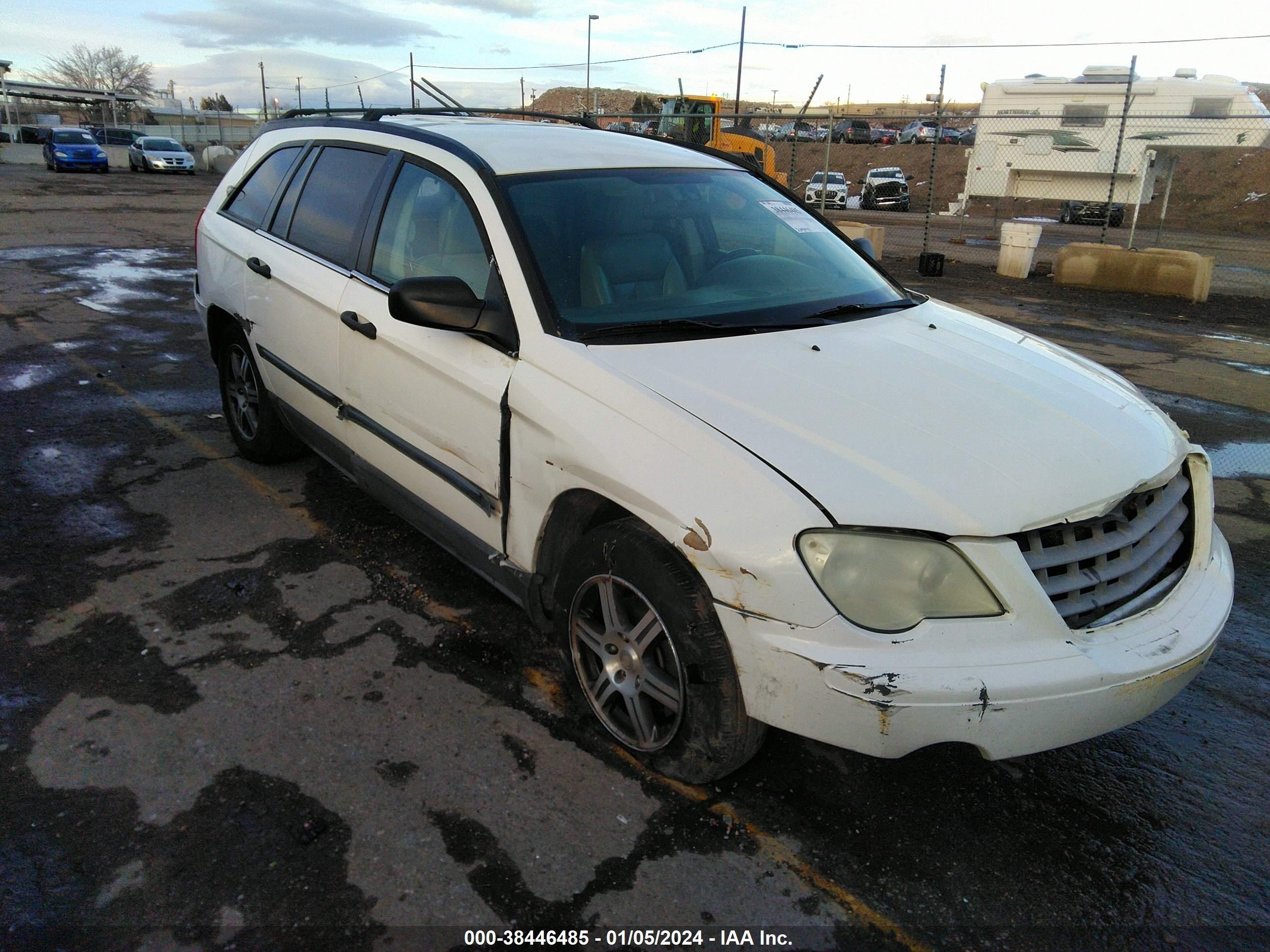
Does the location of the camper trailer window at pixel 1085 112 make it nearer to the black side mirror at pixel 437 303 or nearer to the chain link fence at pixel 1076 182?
the chain link fence at pixel 1076 182

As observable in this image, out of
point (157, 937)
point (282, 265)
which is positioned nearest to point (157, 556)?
point (282, 265)

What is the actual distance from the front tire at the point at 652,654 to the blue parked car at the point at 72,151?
1481 inches

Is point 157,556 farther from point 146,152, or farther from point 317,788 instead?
point 146,152

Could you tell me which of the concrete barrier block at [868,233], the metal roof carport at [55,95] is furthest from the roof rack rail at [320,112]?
the metal roof carport at [55,95]

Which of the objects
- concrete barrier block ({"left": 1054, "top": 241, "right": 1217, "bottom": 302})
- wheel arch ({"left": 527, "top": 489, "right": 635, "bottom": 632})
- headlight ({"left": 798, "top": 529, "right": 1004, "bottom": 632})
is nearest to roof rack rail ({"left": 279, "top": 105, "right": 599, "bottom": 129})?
wheel arch ({"left": 527, "top": 489, "right": 635, "bottom": 632})

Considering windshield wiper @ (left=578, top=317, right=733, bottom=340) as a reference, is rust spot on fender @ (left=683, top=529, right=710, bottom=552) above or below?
below

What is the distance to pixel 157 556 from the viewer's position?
13.1ft

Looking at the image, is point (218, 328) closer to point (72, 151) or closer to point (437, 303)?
point (437, 303)

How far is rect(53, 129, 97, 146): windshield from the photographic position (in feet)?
107

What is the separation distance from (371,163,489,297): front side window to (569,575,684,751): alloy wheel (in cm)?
112

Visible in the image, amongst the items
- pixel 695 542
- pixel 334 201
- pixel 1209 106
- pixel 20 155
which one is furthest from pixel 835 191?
pixel 20 155

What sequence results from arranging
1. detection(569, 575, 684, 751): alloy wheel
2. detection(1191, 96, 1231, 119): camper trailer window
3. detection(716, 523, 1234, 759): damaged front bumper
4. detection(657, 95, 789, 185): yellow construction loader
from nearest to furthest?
detection(716, 523, 1234, 759): damaged front bumper, detection(569, 575, 684, 751): alloy wheel, detection(657, 95, 789, 185): yellow construction loader, detection(1191, 96, 1231, 119): camper trailer window

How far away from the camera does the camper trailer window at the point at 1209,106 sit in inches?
806

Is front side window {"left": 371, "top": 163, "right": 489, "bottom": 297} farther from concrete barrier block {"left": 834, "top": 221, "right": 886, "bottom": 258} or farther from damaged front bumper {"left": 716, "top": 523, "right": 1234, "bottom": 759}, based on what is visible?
concrete barrier block {"left": 834, "top": 221, "right": 886, "bottom": 258}
